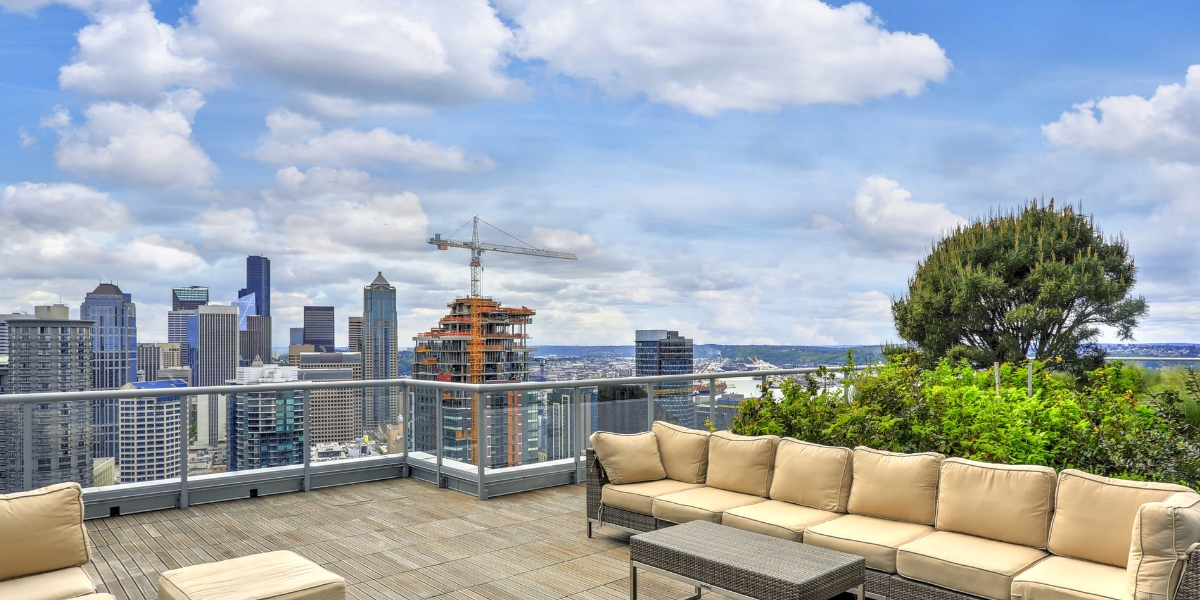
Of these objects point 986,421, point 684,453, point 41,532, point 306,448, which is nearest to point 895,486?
point 986,421

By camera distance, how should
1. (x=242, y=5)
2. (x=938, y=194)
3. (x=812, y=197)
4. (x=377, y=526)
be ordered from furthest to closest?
(x=812, y=197), (x=938, y=194), (x=242, y=5), (x=377, y=526)

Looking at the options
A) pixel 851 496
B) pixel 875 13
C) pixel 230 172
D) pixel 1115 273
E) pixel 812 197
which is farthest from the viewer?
pixel 230 172

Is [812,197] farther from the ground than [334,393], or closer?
farther from the ground

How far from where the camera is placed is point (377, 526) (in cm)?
627

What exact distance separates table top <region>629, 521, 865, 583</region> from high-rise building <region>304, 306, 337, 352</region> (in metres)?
12.5

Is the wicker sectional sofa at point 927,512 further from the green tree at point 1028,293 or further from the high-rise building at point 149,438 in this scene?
the green tree at point 1028,293

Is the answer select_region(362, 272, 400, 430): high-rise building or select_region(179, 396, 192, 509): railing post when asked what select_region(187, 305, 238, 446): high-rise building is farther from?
select_region(362, 272, 400, 430): high-rise building

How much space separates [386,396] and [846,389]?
4.74 m

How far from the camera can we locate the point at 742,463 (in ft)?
17.7

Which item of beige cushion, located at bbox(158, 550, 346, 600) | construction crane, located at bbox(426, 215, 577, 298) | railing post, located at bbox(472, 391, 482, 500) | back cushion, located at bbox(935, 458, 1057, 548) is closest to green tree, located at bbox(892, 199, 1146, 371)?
railing post, located at bbox(472, 391, 482, 500)

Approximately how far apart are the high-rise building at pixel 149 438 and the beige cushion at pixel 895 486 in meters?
5.87

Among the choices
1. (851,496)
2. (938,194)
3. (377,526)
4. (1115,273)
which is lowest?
(377,526)

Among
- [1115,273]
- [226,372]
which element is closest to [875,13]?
[1115,273]

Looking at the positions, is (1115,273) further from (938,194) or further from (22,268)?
(22,268)
